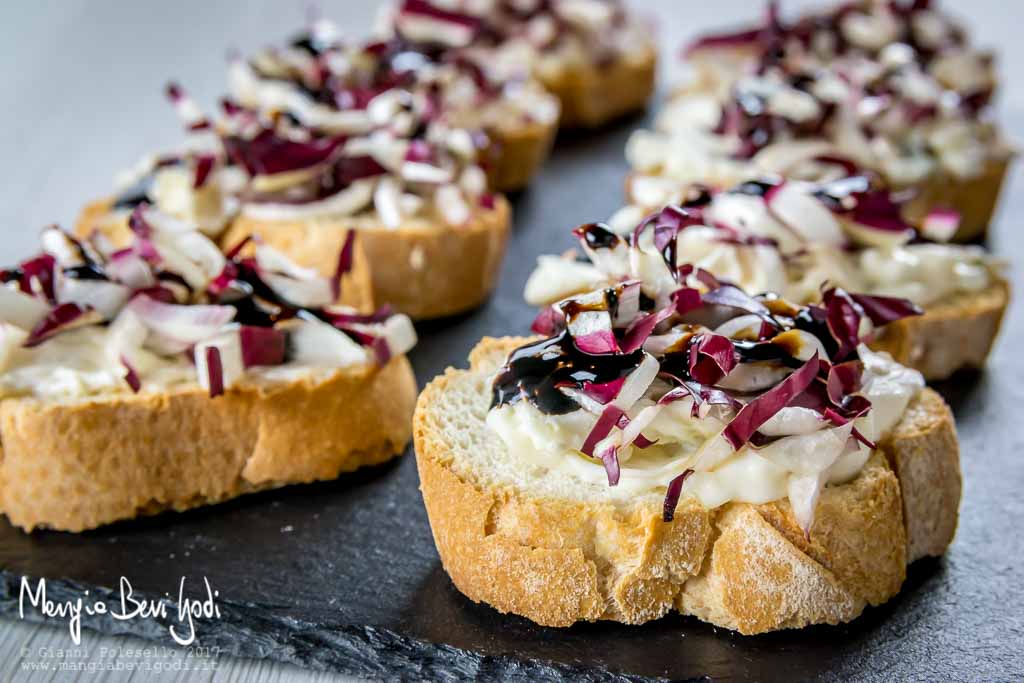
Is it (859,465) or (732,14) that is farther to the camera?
(732,14)

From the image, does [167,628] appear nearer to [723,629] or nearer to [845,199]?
[723,629]

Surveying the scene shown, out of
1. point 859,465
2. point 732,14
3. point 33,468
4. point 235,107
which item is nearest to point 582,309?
point 859,465

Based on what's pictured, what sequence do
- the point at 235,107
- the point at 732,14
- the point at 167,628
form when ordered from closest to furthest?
the point at 167,628 → the point at 235,107 → the point at 732,14

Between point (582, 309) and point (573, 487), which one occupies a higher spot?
point (582, 309)

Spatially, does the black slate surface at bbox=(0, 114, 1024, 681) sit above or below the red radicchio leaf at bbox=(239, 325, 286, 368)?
below

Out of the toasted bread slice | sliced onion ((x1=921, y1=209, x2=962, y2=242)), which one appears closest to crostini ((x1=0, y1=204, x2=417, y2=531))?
the toasted bread slice

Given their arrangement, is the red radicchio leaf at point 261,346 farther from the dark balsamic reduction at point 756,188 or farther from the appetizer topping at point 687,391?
the dark balsamic reduction at point 756,188

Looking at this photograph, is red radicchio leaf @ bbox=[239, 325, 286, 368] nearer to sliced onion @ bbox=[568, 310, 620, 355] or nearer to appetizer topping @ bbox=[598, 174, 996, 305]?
appetizer topping @ bbox=[598, 174, 996, 305]
